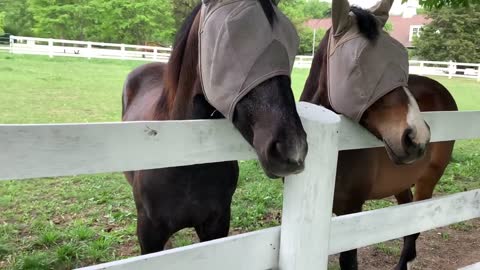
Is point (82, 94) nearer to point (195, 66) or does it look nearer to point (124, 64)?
point (195, 66)

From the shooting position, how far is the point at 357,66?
248 centimetres

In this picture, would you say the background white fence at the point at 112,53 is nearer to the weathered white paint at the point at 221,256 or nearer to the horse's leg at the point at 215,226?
the horse's leg at the point at 215,226

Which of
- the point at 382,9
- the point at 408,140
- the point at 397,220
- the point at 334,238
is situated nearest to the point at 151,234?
the point at 334,238

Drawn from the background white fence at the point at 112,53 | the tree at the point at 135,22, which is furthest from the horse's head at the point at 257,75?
the tree at the point at 135,22

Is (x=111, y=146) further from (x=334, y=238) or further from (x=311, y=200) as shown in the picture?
(x=334, y=238)

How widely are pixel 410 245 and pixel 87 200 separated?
3.20 metres

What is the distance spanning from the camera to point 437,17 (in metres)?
37.1

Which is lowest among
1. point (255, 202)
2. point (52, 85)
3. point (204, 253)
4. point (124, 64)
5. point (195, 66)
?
point (124, 64)

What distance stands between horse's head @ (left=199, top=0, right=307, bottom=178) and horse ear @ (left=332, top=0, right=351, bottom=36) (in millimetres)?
883

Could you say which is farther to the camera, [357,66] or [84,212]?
[84,212]

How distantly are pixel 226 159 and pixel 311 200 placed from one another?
0.37 m

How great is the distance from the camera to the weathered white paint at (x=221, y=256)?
4.78 feet

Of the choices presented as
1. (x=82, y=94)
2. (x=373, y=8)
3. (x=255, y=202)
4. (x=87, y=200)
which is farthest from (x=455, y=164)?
(x=82, y=94)

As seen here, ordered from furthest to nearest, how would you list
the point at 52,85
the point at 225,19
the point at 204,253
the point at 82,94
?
the point at 52,85 → the point at 82,94 → the point at 225,19 → the point at 204,253
